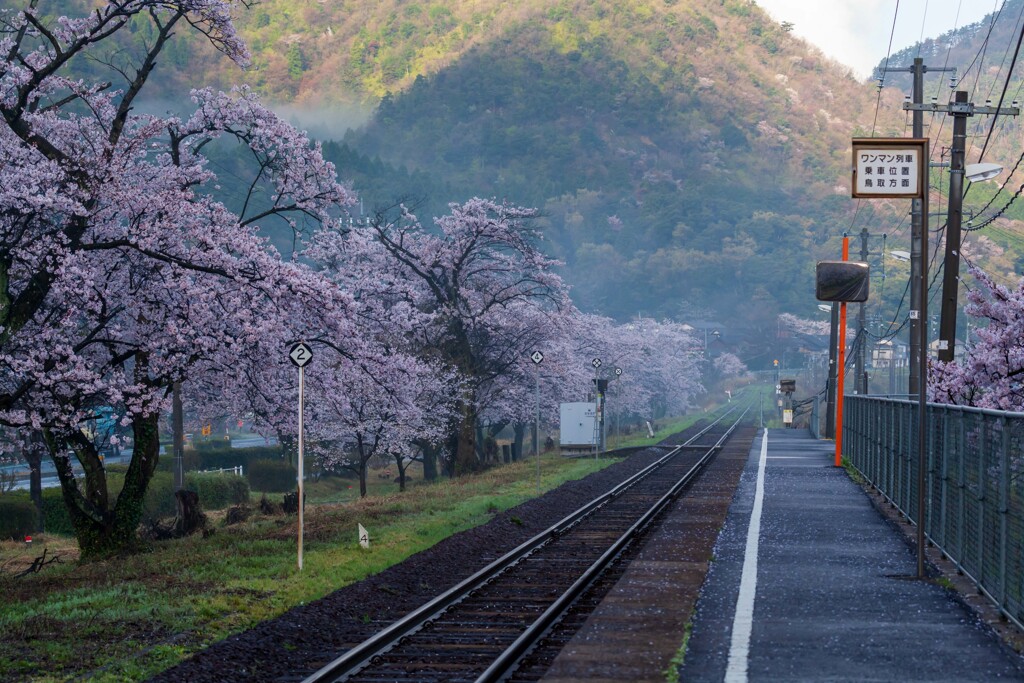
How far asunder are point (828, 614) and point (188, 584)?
892 cm

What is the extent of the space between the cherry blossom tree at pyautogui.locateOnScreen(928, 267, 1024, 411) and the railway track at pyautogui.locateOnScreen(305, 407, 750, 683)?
720cm

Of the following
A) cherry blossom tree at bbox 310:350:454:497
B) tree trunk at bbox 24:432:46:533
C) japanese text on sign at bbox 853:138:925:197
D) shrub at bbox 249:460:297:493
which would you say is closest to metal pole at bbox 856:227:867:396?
cherry blossom tree at bbox 310:350:454:497

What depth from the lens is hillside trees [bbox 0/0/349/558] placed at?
2097cm

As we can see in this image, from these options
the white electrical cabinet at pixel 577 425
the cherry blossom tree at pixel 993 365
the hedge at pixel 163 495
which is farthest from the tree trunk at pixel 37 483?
the white electrical cabinet at pixel 577 425

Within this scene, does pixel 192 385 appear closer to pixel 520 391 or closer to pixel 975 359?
pixel 975 359

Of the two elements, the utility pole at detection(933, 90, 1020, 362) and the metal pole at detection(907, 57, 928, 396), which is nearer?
the utility pole at detection(933, 90, 1020, 362)

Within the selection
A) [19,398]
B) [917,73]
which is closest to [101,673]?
[19,398]

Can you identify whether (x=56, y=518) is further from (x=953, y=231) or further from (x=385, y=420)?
(x=953, y=231)

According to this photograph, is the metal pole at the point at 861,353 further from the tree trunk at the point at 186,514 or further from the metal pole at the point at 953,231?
the tree trunk at the point at 186,514

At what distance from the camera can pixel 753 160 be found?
199875 millimetres

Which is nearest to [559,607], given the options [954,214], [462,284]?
[954,214]

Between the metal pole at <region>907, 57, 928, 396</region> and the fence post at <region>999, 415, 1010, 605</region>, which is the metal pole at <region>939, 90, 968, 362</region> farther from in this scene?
the fence post at <region>999, 415, 1010, 605</region>

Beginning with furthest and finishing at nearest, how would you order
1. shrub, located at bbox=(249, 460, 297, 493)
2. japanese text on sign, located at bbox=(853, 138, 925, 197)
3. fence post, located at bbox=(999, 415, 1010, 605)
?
shrub, located at bbox=(249, 460, 297, 493) → japanese text on sign, located at bbox=(853, 138, 925, 197) → fence post, located at bbox=(999, 415, 1010, 605)

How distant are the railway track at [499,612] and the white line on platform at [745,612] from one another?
1991 mm
